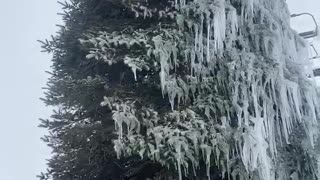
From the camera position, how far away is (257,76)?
17.2 feet

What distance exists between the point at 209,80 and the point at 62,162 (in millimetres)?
2500

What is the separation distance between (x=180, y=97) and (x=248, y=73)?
3.19ft

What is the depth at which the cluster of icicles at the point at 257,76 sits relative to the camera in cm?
492

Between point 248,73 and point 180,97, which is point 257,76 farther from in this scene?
point 180,97

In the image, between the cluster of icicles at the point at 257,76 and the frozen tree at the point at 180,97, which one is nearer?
the frozen tree at the point at 180,97

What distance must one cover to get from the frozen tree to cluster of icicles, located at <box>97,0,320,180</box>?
14mm

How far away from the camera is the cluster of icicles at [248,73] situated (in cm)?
486

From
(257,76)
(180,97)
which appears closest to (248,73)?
(257,76)

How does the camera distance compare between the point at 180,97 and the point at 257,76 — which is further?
the point at 257,76

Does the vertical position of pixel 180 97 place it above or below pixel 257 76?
below

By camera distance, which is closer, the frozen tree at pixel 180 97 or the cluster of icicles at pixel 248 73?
the frozen tree at pixel 180 97

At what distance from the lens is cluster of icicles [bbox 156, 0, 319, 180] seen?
16.1 feet

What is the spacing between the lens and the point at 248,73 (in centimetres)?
518

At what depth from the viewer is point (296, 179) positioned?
5.57 m
